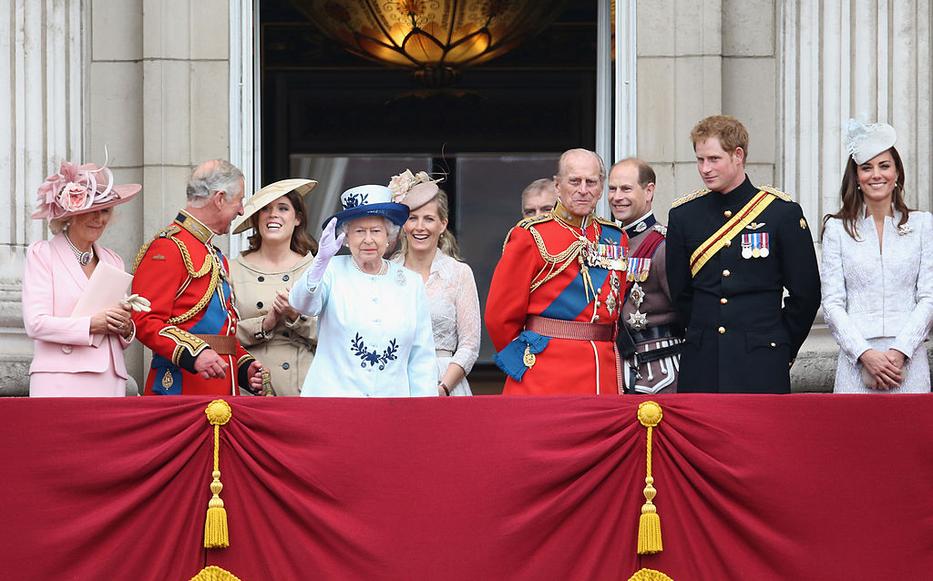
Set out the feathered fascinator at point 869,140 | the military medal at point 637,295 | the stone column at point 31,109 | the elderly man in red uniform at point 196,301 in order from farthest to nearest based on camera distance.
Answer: the stone column at point 31,109 < the military medal at point 637,295 < the feathered fascinator at point 869,140 < the elderly man in red uniform at point 196,301

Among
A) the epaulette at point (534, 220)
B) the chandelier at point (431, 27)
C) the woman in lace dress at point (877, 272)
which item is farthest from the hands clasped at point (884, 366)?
the chandelier at point (431, 27)

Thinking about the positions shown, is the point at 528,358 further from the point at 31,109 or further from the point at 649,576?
the point at 31,109

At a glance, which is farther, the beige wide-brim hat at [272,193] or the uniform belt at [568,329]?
the beige wide-brim hat at [272,193]

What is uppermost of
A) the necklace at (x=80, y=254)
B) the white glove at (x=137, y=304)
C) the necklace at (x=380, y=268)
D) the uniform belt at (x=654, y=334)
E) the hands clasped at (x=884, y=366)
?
the necklace at (x=80, y=254)

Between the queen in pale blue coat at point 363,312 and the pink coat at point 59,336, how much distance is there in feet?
2.76

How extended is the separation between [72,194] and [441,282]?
6.26 ft

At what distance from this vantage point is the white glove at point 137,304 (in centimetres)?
664

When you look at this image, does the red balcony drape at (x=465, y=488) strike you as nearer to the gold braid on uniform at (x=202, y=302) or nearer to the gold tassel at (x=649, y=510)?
the gold tassel at (x=649, y=510)

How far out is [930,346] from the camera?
337 inches

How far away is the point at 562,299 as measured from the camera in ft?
23.1

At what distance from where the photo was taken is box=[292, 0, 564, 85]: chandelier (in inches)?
473

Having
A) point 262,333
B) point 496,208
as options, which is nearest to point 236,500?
point 262,333

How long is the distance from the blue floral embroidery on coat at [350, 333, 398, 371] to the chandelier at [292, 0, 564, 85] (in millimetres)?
5775

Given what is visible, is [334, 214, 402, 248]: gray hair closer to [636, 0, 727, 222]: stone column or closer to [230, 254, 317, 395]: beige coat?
[230, 254, 317, 395]: beige coat
